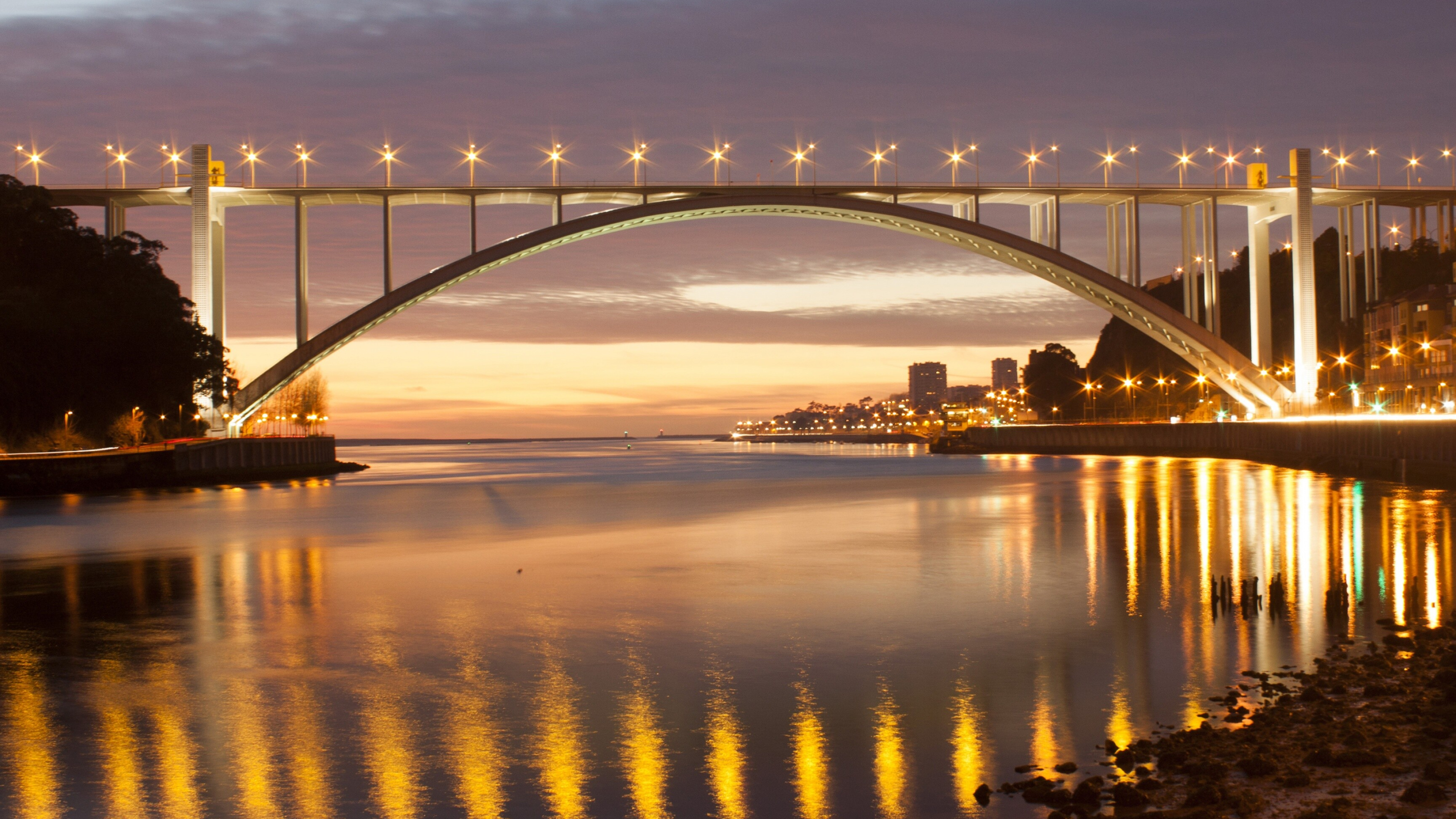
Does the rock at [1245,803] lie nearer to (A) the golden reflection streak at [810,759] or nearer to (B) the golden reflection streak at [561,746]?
(A) the golden reflection streak at [810,759]

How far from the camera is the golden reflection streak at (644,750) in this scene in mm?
6223

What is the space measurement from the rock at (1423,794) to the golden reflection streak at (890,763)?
245 cm

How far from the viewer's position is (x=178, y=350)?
41094mm

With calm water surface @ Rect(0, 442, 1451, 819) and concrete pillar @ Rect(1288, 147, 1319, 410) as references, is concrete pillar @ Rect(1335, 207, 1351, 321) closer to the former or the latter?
concrete pillar @ Rect(1288, 147, 1319, 410)

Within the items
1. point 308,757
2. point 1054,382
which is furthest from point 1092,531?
point 1054,382

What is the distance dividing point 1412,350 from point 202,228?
224ft

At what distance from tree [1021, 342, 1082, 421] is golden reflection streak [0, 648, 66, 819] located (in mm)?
120882

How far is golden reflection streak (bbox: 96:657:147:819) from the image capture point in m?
6.14

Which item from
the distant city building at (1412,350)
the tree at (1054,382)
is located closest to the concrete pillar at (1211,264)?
the distant city building at (1412,350)

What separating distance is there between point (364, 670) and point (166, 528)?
18.1 m

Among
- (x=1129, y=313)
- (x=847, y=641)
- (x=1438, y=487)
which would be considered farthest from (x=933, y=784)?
(x=1129, y=313)

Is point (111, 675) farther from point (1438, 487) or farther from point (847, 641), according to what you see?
point (1438, 487)

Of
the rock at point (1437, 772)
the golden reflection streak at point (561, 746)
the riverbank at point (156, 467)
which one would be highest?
the riverbank at point (156, 467)

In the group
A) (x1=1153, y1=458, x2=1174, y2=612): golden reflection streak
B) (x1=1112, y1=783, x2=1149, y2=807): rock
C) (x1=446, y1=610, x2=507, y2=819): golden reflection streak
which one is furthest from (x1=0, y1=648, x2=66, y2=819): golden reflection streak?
(x1=1153, y1=458, x2=1174, y2=612): golden reflection streak
